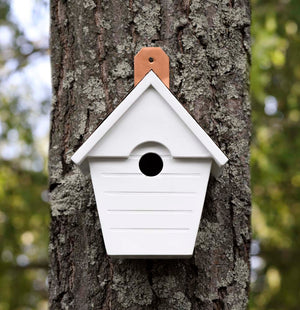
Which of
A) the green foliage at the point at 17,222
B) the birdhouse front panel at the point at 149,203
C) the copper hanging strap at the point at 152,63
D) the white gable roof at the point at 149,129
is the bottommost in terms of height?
the green foliage at the point at 17,222

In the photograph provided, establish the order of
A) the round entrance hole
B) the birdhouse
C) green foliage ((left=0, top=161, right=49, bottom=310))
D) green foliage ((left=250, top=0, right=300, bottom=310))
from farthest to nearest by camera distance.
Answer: green foliage ((left=0, top=161, right=49, bottom=310)), green foliage ((left=250, top=0, right=300, bottom=310)), the round entrance hole, the birdhouse

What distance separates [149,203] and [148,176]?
6cm

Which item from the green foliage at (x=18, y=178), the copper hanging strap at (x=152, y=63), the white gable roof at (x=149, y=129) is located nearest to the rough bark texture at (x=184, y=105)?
the copper hanging strap at (x=152, y=63)

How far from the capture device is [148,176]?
131cm

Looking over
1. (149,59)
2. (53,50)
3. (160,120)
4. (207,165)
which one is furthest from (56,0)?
(207,165)

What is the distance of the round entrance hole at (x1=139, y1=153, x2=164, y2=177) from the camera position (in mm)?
1390

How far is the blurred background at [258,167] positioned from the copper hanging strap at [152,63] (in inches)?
101

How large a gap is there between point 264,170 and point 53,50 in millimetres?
2598

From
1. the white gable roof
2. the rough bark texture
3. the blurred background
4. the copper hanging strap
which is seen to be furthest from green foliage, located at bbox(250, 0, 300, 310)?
the white gable roof

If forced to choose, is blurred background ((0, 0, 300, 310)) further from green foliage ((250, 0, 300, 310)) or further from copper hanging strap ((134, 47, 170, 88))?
copper hanging strap ((134, 47, 170, 88))

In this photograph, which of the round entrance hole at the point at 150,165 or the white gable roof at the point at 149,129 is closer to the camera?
the white gable roof at the point at 149,129

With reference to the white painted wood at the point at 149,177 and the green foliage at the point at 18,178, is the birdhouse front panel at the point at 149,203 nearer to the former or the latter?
the white painted wood at the point at 149,177

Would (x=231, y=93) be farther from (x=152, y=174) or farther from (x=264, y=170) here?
(x=264, y=170)

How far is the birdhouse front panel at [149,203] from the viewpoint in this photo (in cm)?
128
